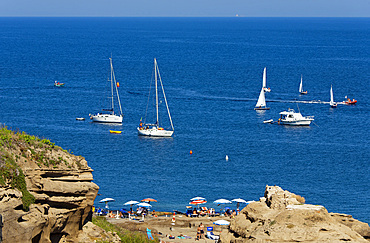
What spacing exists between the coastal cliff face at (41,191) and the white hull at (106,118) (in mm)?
80817

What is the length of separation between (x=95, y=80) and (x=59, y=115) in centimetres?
4465

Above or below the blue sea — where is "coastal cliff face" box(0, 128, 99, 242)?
above

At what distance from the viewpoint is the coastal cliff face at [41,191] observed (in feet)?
86.3

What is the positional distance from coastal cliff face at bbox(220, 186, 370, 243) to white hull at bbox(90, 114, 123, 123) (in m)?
82.4

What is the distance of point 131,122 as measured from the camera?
369ft

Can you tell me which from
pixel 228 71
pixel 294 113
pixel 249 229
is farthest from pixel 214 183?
pixel 228 71

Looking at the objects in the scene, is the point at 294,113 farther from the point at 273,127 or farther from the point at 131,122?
the point at 131,122

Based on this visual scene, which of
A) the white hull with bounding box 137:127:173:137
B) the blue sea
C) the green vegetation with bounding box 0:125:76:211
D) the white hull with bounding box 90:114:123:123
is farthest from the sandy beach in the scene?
the white hull with bounding box 90:114:123:123

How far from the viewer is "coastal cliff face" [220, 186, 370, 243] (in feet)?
83.5

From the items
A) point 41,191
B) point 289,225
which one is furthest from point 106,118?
point 289,225

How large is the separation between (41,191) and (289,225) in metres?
10.0

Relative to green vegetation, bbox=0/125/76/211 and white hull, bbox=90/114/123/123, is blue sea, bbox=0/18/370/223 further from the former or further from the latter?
green vegetation, bbox=0/125/76/211

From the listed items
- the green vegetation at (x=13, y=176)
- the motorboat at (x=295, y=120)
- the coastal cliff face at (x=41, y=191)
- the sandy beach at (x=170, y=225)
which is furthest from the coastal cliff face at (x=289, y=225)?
the motorboat at (x=295, y=120)

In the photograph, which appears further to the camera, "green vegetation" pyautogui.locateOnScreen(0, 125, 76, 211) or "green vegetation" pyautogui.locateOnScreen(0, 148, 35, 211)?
"green vegetation" pyautogui.locateOnScreen(0, 125, 76, 211)
